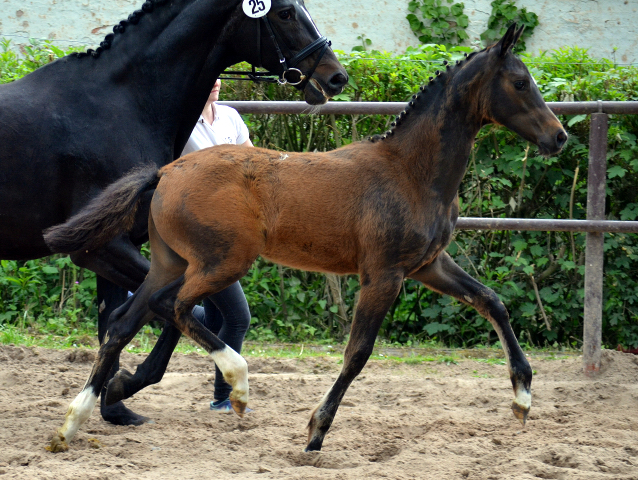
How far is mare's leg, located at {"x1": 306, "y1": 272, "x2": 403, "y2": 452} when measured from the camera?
3.10 m

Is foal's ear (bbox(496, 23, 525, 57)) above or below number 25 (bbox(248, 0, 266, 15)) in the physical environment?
below

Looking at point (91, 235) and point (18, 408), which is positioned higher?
point (91, 235)

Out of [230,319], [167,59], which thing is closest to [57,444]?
[230,319]

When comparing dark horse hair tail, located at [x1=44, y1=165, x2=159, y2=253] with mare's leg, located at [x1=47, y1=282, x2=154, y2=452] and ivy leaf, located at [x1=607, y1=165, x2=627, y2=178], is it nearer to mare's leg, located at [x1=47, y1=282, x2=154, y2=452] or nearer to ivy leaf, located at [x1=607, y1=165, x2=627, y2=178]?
mare's leg, located at [x1=47, y1=282, x2=154, y2=452]

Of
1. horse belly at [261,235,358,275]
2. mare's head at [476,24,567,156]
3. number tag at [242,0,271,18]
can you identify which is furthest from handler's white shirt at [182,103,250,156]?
mare's head at [476,24,567,156]

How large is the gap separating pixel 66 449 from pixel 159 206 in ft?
3.70

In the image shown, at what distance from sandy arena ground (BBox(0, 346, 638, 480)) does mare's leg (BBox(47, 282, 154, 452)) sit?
95mm

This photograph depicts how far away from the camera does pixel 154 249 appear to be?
10.9 feet

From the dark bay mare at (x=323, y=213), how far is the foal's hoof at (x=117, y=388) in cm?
2

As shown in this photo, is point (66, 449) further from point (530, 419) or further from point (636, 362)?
point (636, 362)

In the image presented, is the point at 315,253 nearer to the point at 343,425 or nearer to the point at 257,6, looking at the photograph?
the point at 343,425

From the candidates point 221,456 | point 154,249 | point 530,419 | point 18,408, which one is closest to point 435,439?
point 530,419

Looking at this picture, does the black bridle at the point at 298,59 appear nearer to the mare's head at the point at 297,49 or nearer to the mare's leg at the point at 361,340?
the mare's head at the point at 297,49

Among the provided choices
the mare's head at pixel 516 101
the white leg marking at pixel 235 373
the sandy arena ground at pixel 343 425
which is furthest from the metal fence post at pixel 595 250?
the white leg marking at pixel 235 373
